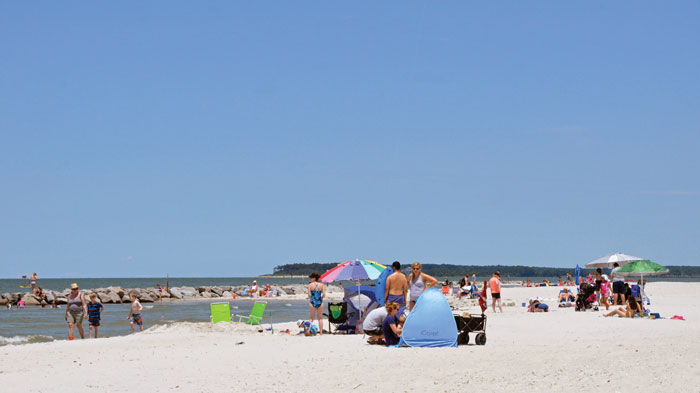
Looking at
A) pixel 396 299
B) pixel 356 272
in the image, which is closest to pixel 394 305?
pixel 396 299

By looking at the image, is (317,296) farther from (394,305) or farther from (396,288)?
(394,305)

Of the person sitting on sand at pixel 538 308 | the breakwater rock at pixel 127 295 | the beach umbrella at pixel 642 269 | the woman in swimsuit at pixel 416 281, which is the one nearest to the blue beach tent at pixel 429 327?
the woman in swimsuit at pixel 416 281

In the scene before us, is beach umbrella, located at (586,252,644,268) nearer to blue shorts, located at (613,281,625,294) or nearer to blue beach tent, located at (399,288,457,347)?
blue shorts, located at (613,281,625,294)

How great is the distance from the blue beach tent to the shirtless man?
1.28 metres

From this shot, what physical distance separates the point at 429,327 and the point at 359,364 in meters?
2.36

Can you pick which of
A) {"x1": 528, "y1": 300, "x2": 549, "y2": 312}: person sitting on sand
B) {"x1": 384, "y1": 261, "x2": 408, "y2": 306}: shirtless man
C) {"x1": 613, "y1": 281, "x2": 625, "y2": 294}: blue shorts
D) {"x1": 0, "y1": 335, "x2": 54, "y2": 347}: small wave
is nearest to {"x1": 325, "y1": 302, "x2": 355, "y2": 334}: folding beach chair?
{"x1": 384, "y1": 261, "x2": 408, "y2": 306}: shirtless man

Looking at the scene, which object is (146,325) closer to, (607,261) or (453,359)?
(607,261)

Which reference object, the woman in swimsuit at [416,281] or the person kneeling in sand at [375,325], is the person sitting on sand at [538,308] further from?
the person kneeling in sand at [375,325]

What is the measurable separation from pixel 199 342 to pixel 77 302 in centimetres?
383

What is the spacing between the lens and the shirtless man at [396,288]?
46.8ft

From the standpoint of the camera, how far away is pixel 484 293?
2317cm

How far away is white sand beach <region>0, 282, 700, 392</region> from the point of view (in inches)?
360

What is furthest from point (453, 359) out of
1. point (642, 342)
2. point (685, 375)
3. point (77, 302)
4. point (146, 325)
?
point (146, 325)

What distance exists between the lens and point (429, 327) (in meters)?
12.8
